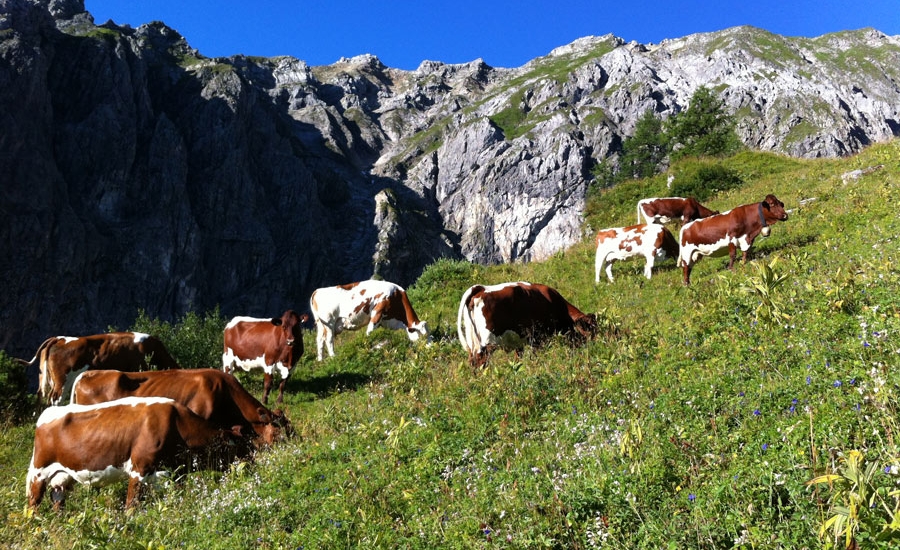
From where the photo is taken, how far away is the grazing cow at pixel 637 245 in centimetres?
1638

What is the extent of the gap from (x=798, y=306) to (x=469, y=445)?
504cm

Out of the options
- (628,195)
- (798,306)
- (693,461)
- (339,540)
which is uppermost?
(628,195)

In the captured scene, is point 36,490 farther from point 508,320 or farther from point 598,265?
point 598,265

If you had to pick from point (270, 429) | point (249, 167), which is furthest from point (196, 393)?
point (249, 167)

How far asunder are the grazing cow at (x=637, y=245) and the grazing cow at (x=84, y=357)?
13920mm

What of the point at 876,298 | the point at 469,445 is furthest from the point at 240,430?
the point at 876,298

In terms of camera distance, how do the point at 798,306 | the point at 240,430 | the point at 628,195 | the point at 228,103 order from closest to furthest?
the point at 798,306 → the point at 240,430 → the point at 628,195 → the point at 228,103

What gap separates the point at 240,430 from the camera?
29.0 ft

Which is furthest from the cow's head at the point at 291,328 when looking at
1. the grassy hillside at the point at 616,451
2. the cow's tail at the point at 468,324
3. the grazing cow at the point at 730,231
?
the grazing cow at the point at 730,231

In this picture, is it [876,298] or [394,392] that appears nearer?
[876,298]

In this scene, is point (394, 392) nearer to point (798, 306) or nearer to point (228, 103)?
point (798, 306)

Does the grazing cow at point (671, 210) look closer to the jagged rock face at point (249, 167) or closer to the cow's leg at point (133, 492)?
the cow's leg at point (133, 492)

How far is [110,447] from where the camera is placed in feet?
25.1

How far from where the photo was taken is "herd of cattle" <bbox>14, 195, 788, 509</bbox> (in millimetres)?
7719
